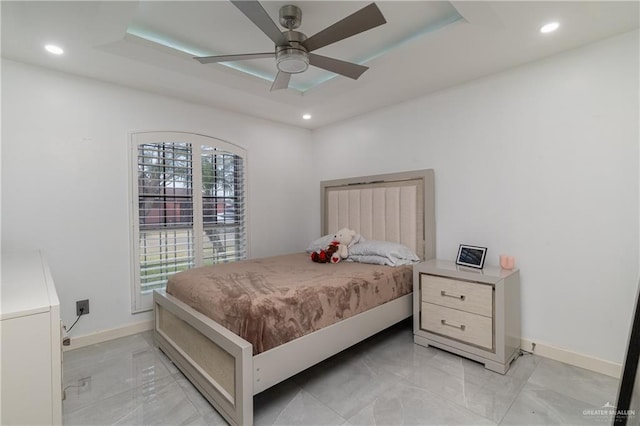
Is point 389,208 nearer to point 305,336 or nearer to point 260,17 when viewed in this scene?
point 305,336

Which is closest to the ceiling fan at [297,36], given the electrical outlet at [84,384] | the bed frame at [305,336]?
the bed frame at [305,336]

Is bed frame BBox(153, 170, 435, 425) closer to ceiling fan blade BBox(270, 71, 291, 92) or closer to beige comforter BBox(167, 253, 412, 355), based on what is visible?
beige comforter BBox(167, 253, 412, 355)

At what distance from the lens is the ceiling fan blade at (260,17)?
140cm

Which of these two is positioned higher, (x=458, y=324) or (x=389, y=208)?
(x=389, y=208)

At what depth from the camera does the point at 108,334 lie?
271 centimetres

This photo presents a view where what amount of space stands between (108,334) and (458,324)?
307cm

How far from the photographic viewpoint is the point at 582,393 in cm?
189

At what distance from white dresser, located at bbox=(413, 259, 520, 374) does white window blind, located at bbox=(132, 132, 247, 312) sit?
2164mm

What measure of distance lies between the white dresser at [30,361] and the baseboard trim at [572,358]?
301cm

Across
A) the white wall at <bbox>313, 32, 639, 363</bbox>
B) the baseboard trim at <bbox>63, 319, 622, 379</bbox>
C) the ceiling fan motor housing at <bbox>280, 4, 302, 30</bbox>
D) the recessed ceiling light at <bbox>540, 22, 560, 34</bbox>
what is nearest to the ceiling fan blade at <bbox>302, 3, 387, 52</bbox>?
the ceiling fan motor housing at <bbox>280, 4, 302, 30</bbox>

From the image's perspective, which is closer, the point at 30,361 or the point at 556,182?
the point at 30,361

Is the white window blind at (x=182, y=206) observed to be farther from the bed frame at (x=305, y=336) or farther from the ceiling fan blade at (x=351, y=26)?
the ceiling fan blade at (x=351, y=26)

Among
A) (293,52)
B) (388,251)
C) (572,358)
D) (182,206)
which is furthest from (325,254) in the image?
(572,358)

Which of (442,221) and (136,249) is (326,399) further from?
(136,249)
